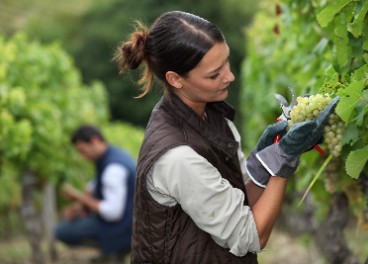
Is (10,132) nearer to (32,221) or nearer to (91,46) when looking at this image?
(32,221)

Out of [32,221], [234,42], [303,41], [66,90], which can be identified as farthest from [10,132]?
[234,42]

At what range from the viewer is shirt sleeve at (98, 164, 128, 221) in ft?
25.9

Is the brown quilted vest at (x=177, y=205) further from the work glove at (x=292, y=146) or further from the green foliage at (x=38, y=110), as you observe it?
the green foliage at (x=38, y=110)

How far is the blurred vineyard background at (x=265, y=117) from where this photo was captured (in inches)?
136

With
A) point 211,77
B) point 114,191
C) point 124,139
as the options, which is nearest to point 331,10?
point 211,77

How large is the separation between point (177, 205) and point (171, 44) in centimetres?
68

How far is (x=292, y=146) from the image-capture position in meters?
3.11

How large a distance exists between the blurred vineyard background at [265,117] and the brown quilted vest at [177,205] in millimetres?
512

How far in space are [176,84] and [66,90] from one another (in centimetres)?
784

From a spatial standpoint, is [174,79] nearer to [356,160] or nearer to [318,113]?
[318,113]

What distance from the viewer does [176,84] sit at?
3381mm

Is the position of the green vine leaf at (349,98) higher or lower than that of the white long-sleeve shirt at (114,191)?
higher

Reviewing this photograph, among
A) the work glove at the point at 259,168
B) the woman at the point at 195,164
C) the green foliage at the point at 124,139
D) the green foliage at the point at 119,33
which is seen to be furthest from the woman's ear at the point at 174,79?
the green foliage at the point at 119,33

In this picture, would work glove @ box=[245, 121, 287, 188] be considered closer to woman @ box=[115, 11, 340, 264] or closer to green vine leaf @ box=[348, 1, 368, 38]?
woman @ box=[115, 11, 340, 264]
